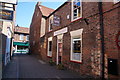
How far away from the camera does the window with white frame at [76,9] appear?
22.8 ft

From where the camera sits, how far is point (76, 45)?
6914 millimetres

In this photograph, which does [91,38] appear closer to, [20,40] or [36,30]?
[36,30]

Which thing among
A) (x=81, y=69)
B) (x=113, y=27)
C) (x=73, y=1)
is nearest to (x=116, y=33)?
(x=113, y=27)

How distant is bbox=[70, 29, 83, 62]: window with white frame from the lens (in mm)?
6508

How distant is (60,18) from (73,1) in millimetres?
2244

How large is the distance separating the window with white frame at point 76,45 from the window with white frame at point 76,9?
1.31m

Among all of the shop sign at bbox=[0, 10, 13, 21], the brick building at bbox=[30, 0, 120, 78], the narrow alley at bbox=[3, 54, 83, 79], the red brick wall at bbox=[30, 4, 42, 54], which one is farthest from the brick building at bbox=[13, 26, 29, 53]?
the shop sign at bbox=[0, 10, 13, 21]

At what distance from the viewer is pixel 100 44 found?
5.03m

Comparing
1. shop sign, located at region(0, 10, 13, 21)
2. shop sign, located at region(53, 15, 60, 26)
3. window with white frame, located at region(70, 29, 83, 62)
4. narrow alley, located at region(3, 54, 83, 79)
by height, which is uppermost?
shop sign, located at region(53, 15, 60, 26)

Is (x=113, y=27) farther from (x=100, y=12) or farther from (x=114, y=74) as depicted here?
(x=114, y=74)

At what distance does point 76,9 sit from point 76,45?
2.91m

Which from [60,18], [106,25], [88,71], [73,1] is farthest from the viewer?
[60,18]

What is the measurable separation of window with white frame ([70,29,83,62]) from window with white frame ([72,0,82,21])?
1306 mm

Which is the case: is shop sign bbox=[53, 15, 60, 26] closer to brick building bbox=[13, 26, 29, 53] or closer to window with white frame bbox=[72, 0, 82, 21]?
window with white frame bbox=[72, 0, 82, 21]
